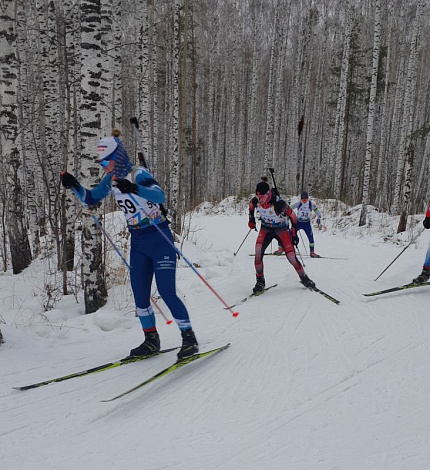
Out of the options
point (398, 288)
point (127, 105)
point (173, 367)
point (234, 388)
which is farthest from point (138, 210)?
point (127, 105)

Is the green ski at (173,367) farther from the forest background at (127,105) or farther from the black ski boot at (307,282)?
the black ski boot at (307,282)

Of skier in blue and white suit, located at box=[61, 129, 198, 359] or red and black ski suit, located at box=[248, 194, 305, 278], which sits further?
red and black ski suit, located at box=[248, 194, 305, 278]

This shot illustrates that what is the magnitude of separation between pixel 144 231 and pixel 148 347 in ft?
4.24

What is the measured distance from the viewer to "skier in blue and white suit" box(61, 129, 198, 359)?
3674mm

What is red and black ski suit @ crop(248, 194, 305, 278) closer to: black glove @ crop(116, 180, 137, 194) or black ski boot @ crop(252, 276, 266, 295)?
black ski boot @ crop(252, 276, 266, 295)

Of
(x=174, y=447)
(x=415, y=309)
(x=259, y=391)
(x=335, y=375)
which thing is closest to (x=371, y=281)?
(x=415, y=309)

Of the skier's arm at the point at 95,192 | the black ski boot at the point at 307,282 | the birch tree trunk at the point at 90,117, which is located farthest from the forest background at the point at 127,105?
the black ski boot at the point at 307,282

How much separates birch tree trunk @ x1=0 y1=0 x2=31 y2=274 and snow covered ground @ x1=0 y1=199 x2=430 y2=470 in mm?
1513

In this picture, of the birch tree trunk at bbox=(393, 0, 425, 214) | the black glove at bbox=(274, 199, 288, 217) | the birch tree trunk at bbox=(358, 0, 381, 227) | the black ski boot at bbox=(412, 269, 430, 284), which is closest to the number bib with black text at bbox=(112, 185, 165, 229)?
the black glove at bbox=(274, 199, 288, 217)

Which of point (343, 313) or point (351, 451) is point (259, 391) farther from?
point (343, 313)

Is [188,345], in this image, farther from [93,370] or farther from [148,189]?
[148,189]

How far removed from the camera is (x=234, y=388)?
3.31 m

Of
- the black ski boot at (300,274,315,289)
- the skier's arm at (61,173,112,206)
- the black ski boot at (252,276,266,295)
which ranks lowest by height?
the black ski boot at (252,276,266,295)

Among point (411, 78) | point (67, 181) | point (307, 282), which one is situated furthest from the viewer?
point (411, 78)
